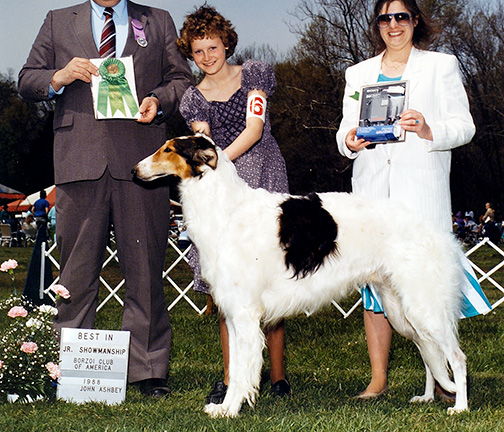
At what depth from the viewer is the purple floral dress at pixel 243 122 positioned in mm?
3982

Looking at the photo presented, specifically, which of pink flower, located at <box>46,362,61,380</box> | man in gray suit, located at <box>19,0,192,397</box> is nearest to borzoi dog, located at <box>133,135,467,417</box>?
man in gray suit, located at <box>19,0,192,397</box>

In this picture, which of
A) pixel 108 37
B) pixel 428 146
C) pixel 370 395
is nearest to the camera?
pixel 428 146

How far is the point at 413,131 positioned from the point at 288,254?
3.39 ft

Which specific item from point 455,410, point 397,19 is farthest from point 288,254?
point 397,19

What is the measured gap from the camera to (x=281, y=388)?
13.7 ft

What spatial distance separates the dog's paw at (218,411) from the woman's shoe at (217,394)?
269 mm

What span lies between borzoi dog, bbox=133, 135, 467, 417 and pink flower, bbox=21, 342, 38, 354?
118cm

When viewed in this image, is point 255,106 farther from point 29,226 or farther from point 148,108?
point 29,226

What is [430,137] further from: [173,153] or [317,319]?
[317,319]

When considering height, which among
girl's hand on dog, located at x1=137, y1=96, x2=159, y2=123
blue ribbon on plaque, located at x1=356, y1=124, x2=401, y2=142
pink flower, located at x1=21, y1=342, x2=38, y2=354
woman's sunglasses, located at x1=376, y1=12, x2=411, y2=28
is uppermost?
woman's sunglasses, located at x1=376, y1=12, x2=411, y2=28

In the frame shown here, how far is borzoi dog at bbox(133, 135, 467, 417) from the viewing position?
353 centimetres

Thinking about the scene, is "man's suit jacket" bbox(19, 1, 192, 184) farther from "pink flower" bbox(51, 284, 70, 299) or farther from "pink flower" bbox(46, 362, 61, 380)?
"pink flower" bbox(46, 362, 61, 380)

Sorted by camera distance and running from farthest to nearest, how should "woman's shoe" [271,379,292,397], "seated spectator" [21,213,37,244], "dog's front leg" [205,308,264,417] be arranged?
"seated spectator" [21,213,37,244] → "woman's shoe" [271,379,292,397] → "dog's front leg" [205,308,264,417]

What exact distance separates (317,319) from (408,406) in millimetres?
3519
